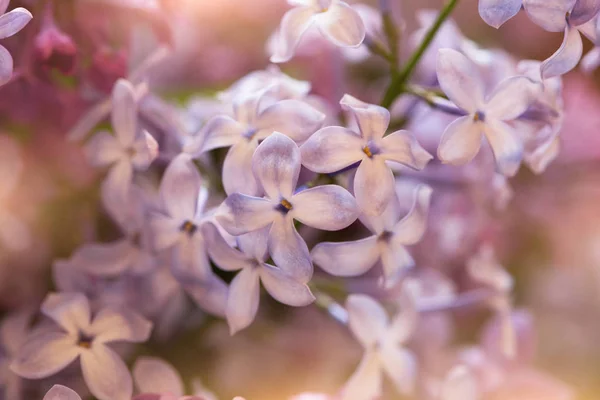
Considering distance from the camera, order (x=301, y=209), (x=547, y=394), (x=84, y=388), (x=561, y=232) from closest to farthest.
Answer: (x=301, y=209) < (x=84, y=388) < (x=547, y=394) < (x=561, y=232)

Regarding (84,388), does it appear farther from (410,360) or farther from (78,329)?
(410,360)

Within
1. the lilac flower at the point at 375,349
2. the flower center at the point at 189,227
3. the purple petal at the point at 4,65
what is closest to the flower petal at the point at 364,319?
the lilac flower at the point at 375,349

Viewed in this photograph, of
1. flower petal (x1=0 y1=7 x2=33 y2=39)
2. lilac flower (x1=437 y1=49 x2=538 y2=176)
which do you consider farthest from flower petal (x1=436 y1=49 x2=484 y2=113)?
flower petal (x1=0 y1=7 x2=33 y2=39)

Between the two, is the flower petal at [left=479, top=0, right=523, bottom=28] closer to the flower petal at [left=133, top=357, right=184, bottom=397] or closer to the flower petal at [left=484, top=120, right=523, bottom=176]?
the flower petal at [left=484, top=120, right=523, bottom=176]

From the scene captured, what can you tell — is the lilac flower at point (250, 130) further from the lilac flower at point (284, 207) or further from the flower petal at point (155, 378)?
the flower petal at point (155, 378)

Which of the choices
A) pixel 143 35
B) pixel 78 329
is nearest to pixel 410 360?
pixel 78 329

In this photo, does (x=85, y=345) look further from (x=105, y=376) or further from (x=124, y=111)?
(x=124, y=111)

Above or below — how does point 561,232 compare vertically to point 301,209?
below
